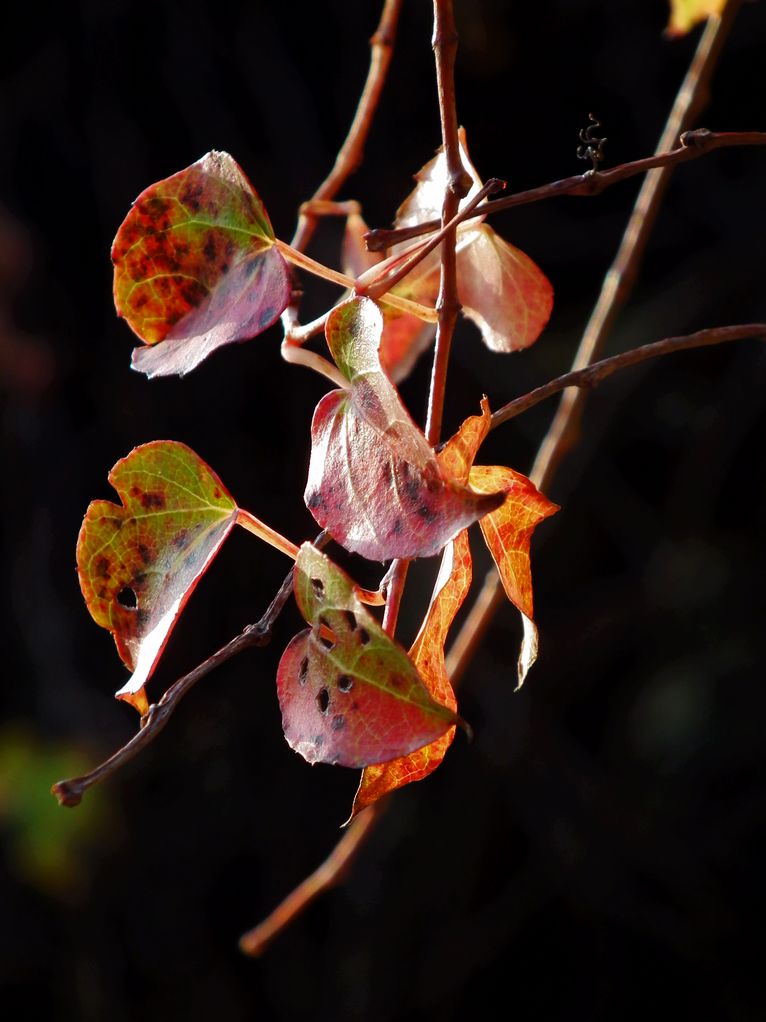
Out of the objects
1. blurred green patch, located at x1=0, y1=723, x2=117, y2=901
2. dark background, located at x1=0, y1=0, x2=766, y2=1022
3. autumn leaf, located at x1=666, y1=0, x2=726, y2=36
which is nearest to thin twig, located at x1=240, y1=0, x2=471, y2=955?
autumn leaf, located at x1=666, y1=0, x2=726, y2=36

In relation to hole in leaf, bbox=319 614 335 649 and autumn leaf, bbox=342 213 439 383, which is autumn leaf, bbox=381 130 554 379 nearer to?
autumn leaf, bbox=342 213 439 383

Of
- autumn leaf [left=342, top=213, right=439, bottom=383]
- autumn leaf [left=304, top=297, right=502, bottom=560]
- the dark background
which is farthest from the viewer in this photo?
the dark background

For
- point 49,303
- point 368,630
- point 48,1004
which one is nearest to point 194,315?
point 368,630

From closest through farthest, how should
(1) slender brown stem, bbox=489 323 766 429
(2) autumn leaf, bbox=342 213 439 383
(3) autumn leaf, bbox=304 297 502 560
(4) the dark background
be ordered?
(3) autumn leaf, bbox=304 297 502 560 → (1) slender brown stem, bbox=489 323 766 429 → (2) autumn leaf, bbox=342 213 439 383 → (4) the dark background

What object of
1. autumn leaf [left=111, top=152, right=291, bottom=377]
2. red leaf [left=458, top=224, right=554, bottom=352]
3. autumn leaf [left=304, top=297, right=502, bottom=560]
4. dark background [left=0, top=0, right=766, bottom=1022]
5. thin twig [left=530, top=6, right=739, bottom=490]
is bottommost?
dark background [left=0, top=0, right=766, bottom=1022]

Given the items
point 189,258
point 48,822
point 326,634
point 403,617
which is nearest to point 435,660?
point 326,634

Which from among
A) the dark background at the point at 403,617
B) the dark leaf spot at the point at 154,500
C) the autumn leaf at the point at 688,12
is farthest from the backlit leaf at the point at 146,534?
the dark background at the point at 403,617

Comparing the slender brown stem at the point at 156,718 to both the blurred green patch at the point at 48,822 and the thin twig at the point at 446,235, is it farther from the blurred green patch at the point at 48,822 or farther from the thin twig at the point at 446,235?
the blurred green patch at the point at 48,822
